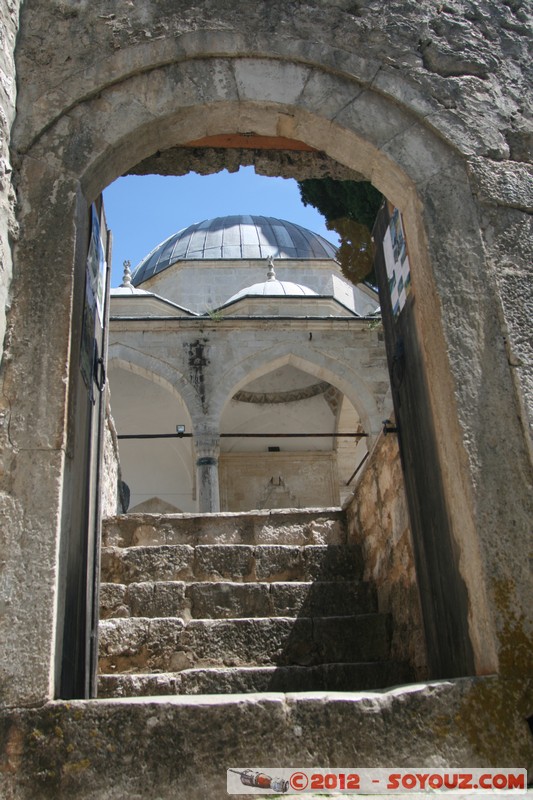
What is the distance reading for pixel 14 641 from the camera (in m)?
2.56

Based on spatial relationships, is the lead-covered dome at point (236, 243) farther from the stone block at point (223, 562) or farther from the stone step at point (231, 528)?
the stone block at point (223, 562)

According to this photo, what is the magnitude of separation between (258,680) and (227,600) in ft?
2.33

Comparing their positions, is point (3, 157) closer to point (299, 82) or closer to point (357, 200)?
point (299, 82)

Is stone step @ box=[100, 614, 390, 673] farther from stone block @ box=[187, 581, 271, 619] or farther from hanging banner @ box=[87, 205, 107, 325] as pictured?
hanging banner @ box=[87, 205, 107, 325]

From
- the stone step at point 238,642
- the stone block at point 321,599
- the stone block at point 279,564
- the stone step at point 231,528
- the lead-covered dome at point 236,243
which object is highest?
the lead-covered dome at point 236,243

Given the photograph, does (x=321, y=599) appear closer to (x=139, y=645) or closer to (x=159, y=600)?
(x=159, y=600)

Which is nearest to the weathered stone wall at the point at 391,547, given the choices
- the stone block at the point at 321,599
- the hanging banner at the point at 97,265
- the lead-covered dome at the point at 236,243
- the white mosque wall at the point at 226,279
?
the stone block at the point at 321,599

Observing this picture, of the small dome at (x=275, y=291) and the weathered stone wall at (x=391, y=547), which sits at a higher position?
the small dome at (x=275, y=291)

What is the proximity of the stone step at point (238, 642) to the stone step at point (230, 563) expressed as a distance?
549 mm

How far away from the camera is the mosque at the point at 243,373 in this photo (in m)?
13.2

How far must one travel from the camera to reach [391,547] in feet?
14.1

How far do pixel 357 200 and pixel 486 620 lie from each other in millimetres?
9059

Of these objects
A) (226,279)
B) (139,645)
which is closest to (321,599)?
(139,645)

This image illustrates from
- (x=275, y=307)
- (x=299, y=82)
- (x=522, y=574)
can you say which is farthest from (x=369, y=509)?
(x=275, y=307)
